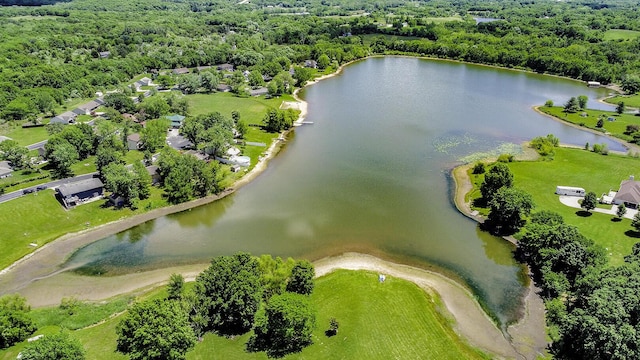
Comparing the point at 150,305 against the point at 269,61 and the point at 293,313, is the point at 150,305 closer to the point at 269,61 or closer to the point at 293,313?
the point at 293,313

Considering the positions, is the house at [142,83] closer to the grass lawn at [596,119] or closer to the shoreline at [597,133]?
the shoreline at [597,133]

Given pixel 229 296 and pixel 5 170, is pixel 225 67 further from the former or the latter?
pixel 229 296

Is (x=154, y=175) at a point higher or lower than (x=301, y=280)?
higher

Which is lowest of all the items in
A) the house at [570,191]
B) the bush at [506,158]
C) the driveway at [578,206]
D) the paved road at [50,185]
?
the driveway at [578,206]

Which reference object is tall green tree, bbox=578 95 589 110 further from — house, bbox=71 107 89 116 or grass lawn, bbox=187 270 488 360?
house, bbox=71 107 89 116


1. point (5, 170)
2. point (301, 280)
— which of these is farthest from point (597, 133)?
point (5, 170)

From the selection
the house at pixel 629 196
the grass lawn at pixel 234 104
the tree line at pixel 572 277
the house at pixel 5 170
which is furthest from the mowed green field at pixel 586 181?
the house at pixel 5 170

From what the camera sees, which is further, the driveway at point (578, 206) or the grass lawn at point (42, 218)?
the driveway at point (578, 206)

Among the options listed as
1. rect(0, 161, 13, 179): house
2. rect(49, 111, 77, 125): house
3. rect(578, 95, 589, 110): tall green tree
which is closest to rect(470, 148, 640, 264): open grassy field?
rect(578, 95, 589, 110): tall green tree
